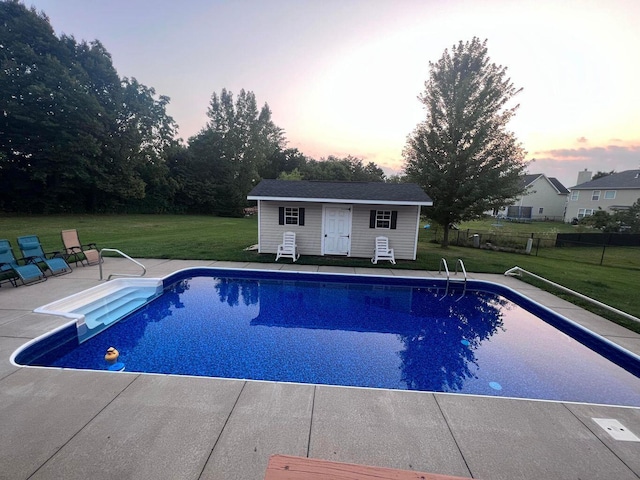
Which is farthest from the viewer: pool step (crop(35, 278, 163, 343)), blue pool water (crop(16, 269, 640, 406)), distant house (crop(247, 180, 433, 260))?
distant house (crop(247, 180, 433, 260))

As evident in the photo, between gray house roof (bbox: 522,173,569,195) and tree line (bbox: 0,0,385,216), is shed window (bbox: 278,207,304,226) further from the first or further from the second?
gray house roof (bbox: 522,173,569,195)

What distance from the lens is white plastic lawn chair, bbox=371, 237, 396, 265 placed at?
11.3 metres

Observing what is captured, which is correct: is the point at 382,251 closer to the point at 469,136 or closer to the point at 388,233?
the point at 388,233

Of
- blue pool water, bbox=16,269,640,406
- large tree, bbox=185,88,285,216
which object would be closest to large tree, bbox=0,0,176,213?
large tree, bbox=185,88,285,216

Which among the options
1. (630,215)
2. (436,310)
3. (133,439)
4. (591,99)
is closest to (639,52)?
(591,99)

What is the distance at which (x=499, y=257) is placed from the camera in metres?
13.2

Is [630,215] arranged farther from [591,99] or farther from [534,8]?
[534,8]

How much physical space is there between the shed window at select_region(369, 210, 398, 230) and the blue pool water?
3486mm

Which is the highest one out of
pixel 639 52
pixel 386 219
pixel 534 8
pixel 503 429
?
pixel 534 8

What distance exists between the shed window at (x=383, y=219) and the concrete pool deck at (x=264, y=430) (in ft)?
27.9

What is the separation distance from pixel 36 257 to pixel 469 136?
53.7 ft

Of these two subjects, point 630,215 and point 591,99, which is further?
point 630,215

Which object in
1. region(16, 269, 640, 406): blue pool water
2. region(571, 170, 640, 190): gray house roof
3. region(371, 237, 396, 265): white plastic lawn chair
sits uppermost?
region(571, 170, 640, 190): gray house roof

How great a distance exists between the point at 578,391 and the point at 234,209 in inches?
1361
